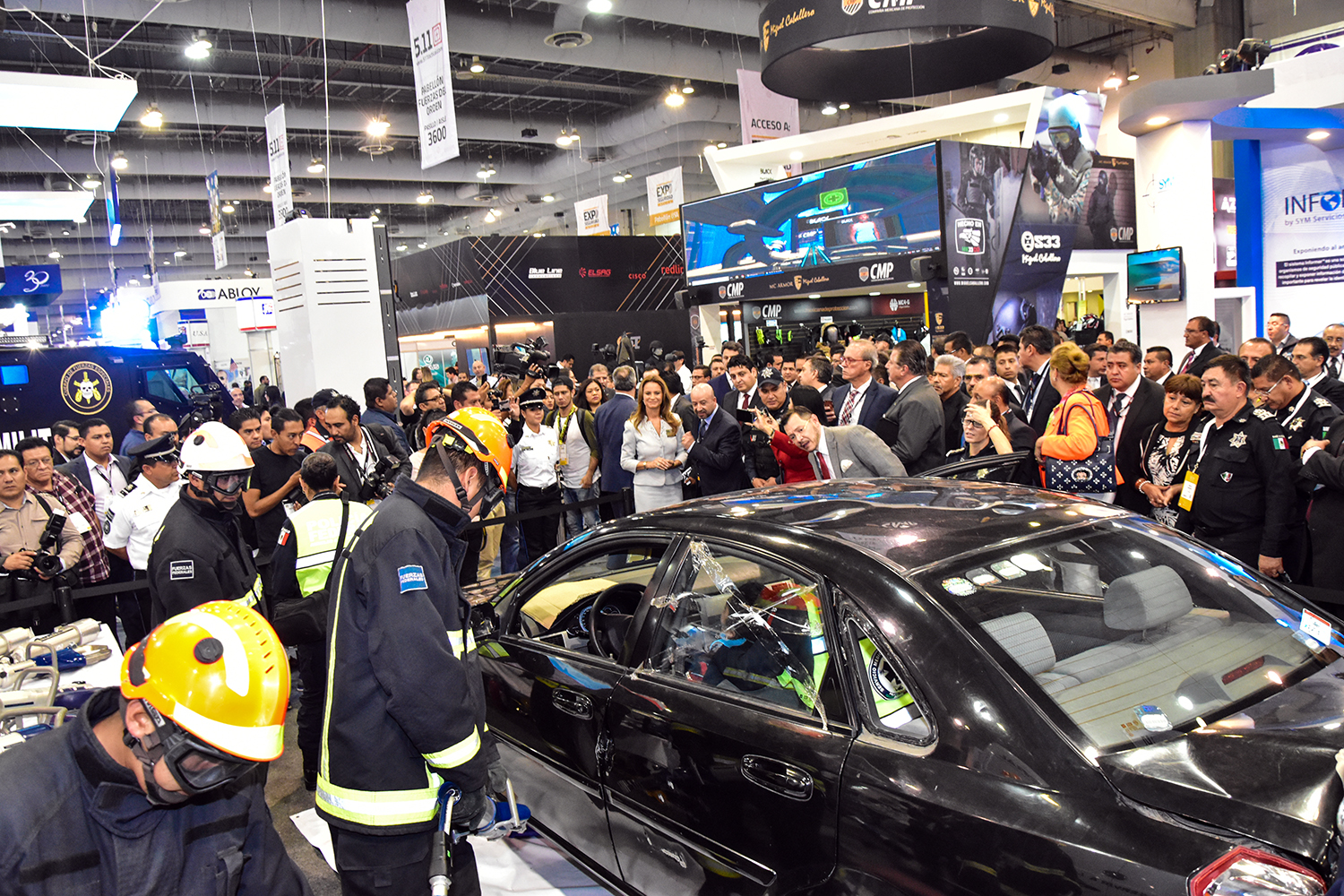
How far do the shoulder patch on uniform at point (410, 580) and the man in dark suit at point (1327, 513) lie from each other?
3.64m

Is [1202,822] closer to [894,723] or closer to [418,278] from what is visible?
[894,723]

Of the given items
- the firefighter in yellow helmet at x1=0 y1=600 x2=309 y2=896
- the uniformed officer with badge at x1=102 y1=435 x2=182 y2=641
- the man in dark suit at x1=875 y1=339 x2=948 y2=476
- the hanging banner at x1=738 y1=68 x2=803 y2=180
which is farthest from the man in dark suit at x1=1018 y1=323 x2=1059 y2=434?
the hanging banner at x1=738 y1=68 x2=803 y2=180

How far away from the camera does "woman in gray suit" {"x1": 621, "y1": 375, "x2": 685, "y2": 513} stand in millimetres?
6402

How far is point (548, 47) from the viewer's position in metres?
14.7

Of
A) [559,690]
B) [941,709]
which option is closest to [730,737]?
[941,709]

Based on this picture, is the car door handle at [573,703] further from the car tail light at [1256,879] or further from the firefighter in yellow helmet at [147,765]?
the car tail light at [1256,879]

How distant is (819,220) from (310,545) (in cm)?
1228

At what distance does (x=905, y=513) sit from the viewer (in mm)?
2447

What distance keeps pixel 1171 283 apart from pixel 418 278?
17909 mm

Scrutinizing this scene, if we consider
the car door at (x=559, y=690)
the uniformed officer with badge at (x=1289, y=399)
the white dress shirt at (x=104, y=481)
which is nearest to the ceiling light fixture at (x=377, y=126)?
the white dress shirt at (x=104, y=481)

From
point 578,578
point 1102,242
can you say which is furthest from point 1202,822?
point 1102,242

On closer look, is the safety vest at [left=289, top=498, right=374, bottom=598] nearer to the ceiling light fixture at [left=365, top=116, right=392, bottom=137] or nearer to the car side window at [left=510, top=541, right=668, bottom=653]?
the car side window at [left=510, top=541, right=668, bottom=653]

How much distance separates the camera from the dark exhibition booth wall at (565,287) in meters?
20.2

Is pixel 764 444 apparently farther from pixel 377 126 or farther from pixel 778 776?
pixel 377 126
